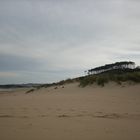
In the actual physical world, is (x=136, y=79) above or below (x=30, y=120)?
above

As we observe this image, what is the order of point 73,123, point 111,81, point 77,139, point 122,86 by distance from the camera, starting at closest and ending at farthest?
1. point 77,139
2. point 73,123
3. point 122,86
4. point 111,81

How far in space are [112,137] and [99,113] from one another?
2889 millimetres

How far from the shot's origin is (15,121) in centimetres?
652

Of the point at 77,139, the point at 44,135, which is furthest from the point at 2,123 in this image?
the point at 77,139

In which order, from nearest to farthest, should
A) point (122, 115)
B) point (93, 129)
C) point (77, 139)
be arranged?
point (77, 139) < point (93, 129) < point (122, 115)

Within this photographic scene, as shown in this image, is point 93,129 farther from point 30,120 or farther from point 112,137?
point 30,120

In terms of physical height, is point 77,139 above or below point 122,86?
below

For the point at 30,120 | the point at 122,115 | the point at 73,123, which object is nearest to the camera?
the point at 73,123

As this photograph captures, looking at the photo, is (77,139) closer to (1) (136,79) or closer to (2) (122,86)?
(2) (122,86)

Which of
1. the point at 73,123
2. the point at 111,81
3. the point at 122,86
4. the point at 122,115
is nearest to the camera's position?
the point at 73,123

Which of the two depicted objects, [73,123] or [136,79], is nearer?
[73,123]

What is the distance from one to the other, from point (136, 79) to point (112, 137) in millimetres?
14720

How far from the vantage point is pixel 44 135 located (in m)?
4.98

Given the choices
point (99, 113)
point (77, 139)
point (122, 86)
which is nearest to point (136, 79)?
point (122, 86)
